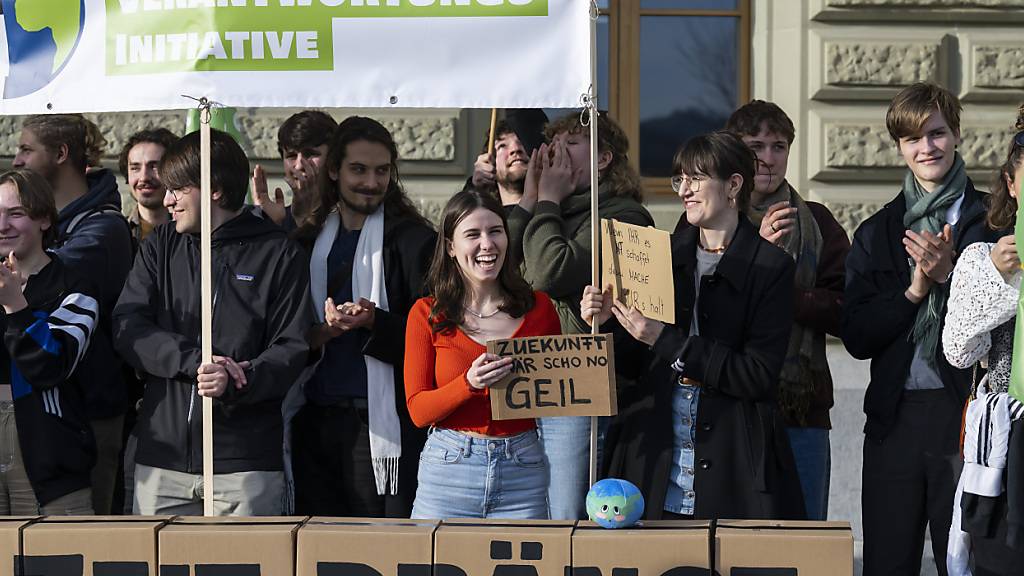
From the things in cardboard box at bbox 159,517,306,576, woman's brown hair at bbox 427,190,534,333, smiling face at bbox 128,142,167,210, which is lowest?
cardboard box at bbox 159,517,306,576

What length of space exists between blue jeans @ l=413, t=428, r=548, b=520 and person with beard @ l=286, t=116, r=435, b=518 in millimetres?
444

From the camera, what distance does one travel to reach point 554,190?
4469 millimetres

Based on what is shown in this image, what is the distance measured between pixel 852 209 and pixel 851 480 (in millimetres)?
1203

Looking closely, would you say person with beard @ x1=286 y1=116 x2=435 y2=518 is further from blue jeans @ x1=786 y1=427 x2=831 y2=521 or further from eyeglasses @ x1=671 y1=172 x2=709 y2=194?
blue jeans @ x1=786 y1=427 x2=831 y2=521

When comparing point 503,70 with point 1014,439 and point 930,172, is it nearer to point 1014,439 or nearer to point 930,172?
point 930,172

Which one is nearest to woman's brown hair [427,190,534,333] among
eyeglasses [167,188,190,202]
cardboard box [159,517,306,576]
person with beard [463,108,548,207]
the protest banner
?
the protest banner

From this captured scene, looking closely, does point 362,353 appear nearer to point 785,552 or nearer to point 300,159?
point 300,159

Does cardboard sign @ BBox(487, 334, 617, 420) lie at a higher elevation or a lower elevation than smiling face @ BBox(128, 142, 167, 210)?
lower

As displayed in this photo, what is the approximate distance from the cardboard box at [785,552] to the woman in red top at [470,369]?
2.74 feet

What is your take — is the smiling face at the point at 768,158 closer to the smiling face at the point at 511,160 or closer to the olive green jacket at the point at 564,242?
the olive green jacket at the point at 564,242

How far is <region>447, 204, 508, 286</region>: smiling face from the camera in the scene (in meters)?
3.98

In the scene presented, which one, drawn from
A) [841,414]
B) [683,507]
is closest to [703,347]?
[683,507]

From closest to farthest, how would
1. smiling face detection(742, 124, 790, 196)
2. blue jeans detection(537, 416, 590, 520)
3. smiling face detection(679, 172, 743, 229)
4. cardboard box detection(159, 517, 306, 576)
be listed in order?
cardboard box detection(159, 517, 306, 576) < smiling face detection(679, 172, 743, 229) < blue jeans detection(537, 416, 590, 520) < smiling face detection(742, 124, 790, 196)

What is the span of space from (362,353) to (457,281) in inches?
19.9
